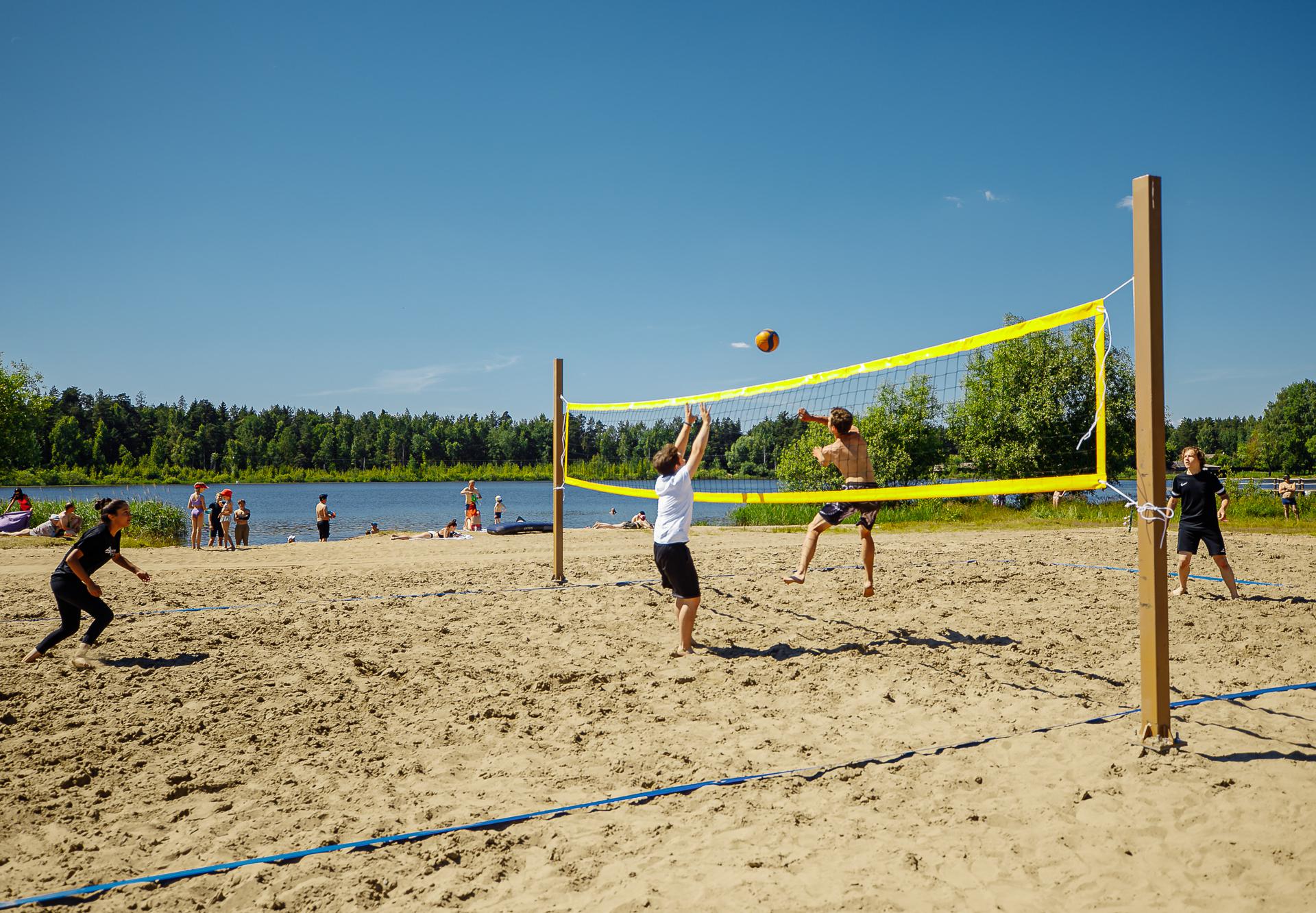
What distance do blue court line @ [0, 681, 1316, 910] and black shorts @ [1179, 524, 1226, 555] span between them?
9.75 ft

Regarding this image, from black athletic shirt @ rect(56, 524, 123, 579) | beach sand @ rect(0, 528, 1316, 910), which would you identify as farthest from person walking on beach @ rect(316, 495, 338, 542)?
black athletic shirt @ rect(56, 524, 123, 579)

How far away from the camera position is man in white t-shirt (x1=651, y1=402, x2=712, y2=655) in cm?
518

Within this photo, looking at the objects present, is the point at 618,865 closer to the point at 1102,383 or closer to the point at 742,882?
the point at 742,882

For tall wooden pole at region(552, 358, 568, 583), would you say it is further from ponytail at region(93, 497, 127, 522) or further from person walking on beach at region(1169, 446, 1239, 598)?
person walking on beach at region(1169, 446, 1239, 598)

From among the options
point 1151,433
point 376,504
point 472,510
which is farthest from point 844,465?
point 376,504

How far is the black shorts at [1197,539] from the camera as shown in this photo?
668 cm

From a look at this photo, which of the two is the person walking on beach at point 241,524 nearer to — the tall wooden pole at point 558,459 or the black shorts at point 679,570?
the tall wooden pole at point 558,459

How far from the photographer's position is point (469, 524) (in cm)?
1966

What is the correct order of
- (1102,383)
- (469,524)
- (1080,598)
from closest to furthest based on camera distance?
(1102,383), (1080,598), (469,524)

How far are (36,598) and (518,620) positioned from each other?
5071 mm

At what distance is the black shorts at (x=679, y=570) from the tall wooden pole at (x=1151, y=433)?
2584 millimetres

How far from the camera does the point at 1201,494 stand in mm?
6844

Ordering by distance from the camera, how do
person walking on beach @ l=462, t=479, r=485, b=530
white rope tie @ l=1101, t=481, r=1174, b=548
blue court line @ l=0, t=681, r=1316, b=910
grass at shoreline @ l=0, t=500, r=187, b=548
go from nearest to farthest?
blue court line @ l=0, t=681, r=1316, b=910 < white rope tie @ l=1101, t=481, r=1174, b=548 < grass at shoreline @ l=0, t=500, r=187, b=548 < person walking on beach @ l=462, t=479, r=485, b=530

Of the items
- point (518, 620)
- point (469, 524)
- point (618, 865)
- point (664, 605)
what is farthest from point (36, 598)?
point (469, 524)
